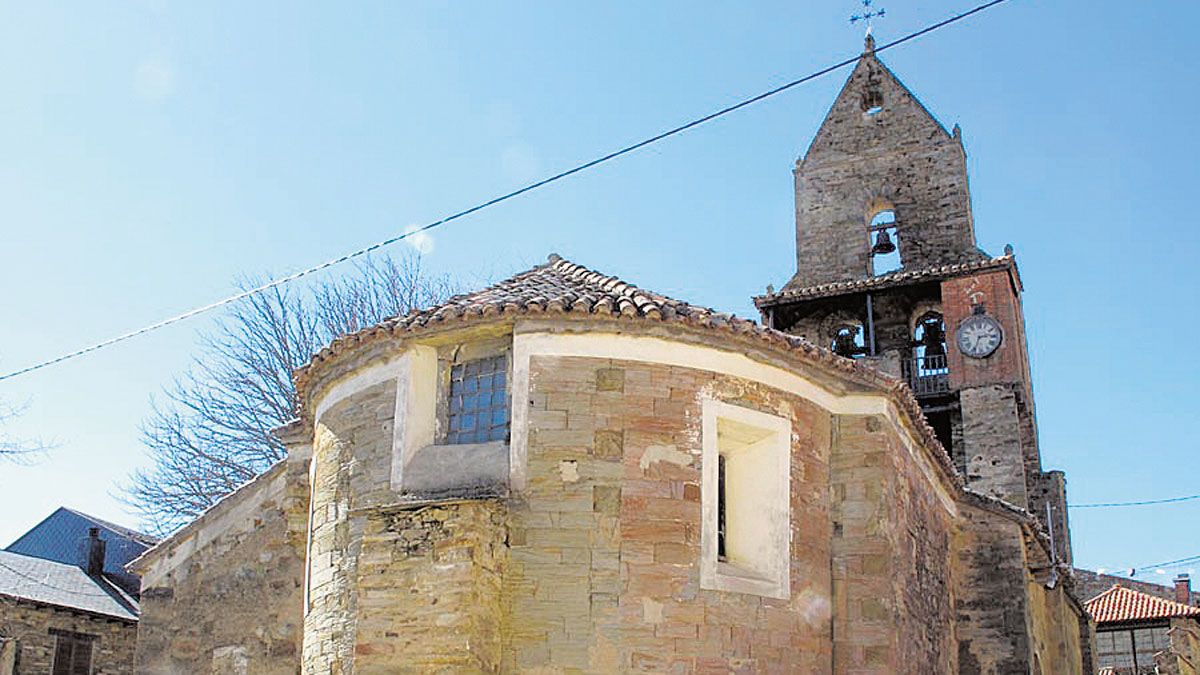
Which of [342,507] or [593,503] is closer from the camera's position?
[593,503]

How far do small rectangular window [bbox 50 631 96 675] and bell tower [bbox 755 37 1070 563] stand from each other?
16.8 m

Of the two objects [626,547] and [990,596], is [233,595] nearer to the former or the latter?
[626,547]

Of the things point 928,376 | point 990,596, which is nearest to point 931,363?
point 928,376

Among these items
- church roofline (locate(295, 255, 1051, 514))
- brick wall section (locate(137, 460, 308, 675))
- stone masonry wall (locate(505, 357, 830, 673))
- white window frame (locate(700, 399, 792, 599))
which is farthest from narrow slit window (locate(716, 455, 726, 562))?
brick wall section (locate(137, 460, 308, 675))

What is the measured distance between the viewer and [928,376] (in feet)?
86.9

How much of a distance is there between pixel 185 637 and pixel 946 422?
16.6m

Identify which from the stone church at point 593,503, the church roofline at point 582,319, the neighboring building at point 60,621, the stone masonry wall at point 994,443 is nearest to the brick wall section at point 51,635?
the neighboring building at point 60,621

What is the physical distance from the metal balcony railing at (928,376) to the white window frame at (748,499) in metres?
14.5

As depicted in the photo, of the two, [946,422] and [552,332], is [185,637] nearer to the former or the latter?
[552,332]

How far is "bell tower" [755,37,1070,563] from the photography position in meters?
25.4

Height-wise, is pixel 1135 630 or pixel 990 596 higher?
pixel 1135 630

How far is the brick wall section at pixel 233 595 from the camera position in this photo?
597 inches

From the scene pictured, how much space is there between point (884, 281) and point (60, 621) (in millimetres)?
19192

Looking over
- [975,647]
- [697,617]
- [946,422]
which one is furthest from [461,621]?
[946,422]
